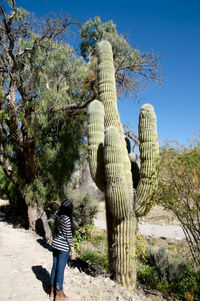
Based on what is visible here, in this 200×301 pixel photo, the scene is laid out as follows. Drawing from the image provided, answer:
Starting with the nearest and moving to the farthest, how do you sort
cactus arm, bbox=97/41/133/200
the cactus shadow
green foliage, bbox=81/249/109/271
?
the cactus shadow → cactus arm, bbox=97/41/133/200 → green foliage, bbox=81/249/109/271

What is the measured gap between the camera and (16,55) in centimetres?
596

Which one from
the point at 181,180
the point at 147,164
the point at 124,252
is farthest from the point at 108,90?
the point at 124,252

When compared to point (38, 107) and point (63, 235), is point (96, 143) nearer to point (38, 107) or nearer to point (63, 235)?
point (63, 235)

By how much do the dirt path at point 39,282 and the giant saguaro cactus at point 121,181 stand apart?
38 cm

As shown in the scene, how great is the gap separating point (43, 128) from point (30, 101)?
38.1 inches

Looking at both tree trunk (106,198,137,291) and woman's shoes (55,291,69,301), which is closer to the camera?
woman's shoes (55,291,69,301)

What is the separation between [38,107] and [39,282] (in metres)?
4.48

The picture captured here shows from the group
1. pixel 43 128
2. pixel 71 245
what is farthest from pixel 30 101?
pixel 71 245

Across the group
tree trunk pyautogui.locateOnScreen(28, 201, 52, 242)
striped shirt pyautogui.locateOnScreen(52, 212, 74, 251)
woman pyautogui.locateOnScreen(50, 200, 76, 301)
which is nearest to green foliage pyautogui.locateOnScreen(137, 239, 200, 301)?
woman pyautogui.locateOnScreen(50, 200, 76, 301)

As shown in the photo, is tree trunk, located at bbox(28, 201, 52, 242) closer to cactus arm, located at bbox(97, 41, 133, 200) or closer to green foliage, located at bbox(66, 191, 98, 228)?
green foliage, located at bbox(66, 191, 98, 228)

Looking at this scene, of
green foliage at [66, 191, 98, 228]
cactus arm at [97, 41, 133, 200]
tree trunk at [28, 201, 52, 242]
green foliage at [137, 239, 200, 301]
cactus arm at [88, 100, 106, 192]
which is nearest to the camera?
cactus arm at [88, 100, 106, 192]

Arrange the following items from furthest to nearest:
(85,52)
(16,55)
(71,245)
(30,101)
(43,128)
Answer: (85,52)
(43,128)
(30,101)
(16,55)
(71,245)

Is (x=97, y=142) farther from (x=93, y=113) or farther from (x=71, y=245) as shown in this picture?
(x=71, y=245)

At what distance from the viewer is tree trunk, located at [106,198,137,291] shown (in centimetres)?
391
